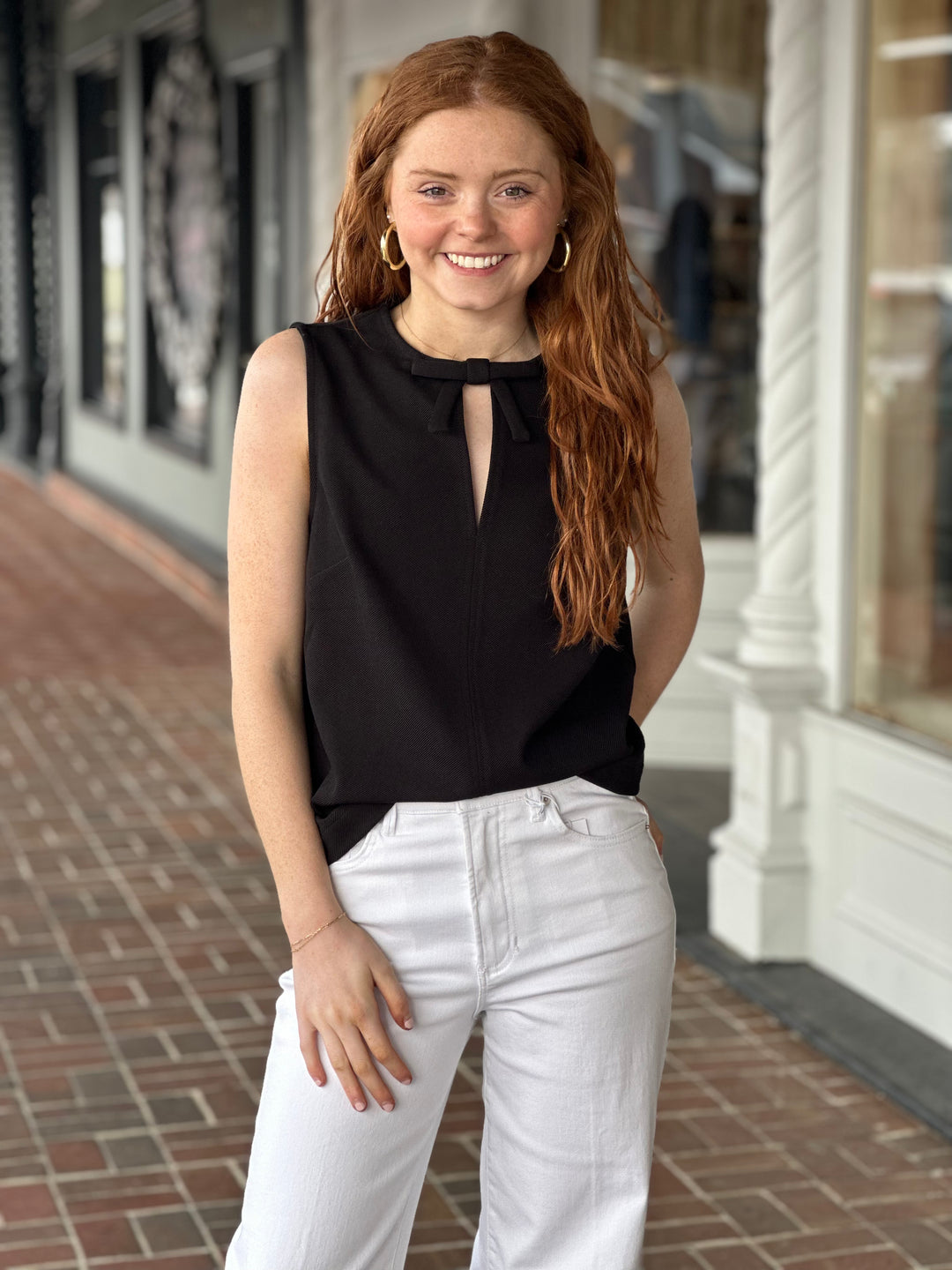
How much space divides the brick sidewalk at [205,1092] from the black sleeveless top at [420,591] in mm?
1594

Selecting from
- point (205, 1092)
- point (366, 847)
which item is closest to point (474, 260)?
point (366, 847)

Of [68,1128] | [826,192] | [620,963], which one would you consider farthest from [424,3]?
[620,963]

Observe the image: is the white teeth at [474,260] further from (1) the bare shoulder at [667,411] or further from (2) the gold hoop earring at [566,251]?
(1) the bare shoulder at [667,411]

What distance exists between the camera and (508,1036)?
1771mm

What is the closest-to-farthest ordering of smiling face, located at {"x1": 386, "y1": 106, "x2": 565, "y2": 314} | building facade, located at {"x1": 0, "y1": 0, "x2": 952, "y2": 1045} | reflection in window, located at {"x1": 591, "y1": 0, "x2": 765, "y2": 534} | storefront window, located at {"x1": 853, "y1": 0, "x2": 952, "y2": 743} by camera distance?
smiling face, located at {"x1": 386, "y1": 106, "x2": 565, "y2": 314} → building facade, located at {"x1": 0, "y1": 0, "x2": 952, "y2": 1045} → storefront window, located at {"x1": 853, "y1": 0, "x2": 952, "y2": 743} → reflection in window, located at {"x1": 591, "y1": 0, "x2": 765, "y2": 534}

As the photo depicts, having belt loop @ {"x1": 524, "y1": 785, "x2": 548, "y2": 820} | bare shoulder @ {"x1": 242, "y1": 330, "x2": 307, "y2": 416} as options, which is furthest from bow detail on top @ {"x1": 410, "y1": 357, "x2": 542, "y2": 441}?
belt loop @ {"x1": 524, "y1": 785, "x2": 548, "y2": 820}

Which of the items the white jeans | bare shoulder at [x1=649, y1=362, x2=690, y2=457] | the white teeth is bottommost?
the white jeans

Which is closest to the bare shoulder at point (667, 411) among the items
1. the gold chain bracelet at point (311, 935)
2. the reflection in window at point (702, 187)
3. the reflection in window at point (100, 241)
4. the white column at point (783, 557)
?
the gold chain bracelet at point (311, 935)

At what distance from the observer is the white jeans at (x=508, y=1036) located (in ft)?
5.54

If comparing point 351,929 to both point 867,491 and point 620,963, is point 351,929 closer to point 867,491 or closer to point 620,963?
point 620,963

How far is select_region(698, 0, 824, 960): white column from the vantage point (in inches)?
159

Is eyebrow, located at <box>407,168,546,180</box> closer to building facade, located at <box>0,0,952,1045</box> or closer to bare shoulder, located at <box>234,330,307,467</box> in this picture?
bare shoulder, located at <box>234,330,307,467</box>

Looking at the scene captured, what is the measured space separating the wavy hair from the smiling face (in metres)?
0.02

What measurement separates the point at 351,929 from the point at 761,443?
2.78 m
